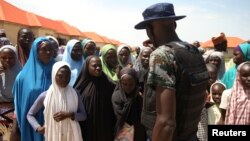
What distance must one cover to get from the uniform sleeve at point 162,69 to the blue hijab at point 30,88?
7.39ft

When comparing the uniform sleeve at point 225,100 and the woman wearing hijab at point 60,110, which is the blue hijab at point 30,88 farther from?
the uniform sleeve at point 225,100

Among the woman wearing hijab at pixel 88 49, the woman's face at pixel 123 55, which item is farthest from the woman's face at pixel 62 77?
the woman's face at pixel 123 55

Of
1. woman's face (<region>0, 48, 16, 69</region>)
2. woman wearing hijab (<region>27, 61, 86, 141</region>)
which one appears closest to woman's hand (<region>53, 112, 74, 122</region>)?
woman wearing hijab (<region>27, 61, 86, 141</region>)

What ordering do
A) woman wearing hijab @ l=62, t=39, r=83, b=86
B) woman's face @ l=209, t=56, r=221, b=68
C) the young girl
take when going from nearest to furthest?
1. the young girl
2. woman's face @ l=209, t=56, r=221, b=68
3. woman wearing hijab @ l=62, t=39, r=83, b=86

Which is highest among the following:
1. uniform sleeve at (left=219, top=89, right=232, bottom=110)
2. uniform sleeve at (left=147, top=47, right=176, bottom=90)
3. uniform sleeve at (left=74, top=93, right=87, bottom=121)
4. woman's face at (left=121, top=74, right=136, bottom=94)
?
uniform sleeve at (left=147, top=47, right=176, bottom=90)

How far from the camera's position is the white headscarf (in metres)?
3.69

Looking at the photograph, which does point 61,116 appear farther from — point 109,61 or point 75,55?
point 75,55

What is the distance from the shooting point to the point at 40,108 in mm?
3834

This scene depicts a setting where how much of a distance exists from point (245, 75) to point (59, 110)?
2.03m

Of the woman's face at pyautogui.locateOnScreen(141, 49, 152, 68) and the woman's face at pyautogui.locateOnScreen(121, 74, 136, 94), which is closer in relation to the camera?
the woman's face at pyautogui.locateOnScreen(121, 74, 136, 94)

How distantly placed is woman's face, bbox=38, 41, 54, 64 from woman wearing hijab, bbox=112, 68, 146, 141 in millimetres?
904

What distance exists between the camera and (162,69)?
1944 millimetres

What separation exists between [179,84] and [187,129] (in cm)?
34

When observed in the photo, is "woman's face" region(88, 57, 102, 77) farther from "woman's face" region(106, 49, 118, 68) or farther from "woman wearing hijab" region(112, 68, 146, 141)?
"woman's face" region(106, 49, 118, 68)
